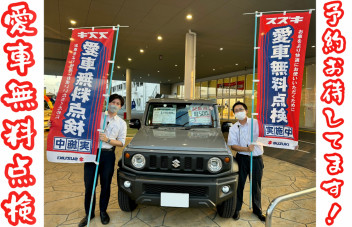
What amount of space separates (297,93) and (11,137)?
3.45 metres

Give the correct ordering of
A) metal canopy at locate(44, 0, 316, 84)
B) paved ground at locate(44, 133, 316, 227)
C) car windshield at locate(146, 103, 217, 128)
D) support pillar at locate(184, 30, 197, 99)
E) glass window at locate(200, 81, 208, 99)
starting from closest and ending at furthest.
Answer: paved ground at locate(44, 133, 316, 227), car windshield at locate(146, 103, 217, 128), metal canopy at locate(44, 0, 316, 84), support pillar at locate(184, 30, 197, 99), glass window at locate(200, 81, 208, 99)

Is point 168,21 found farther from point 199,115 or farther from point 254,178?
point 254,178

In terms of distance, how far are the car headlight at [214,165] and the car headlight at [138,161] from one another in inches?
31.9

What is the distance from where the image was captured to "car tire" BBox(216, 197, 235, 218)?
2.67 metres

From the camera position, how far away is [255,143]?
9.13 feet

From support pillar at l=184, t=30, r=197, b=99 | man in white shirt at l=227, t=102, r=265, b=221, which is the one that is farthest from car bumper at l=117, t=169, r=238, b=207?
support pillar at l=184, t=30, r=197, b=99

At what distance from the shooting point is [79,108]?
2.42m

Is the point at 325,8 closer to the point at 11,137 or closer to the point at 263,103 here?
the point at 263,103

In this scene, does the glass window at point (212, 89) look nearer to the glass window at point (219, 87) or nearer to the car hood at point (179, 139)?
the glass window at point (219, 87)

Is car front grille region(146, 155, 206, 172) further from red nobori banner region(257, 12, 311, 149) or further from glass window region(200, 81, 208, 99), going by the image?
glass window region(200, 81, 208, 99)

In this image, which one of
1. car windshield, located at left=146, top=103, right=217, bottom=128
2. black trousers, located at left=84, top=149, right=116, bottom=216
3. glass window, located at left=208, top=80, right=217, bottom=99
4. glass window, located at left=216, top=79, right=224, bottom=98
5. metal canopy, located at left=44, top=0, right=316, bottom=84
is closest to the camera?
black trousers, located at left=84, top=149, right=116, bottom=216

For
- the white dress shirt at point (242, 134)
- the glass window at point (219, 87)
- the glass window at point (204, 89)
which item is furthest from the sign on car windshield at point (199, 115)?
the glass window at point (204, 89)

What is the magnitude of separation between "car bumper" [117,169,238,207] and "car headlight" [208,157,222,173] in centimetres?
11

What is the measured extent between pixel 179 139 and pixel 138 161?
0.61 m
